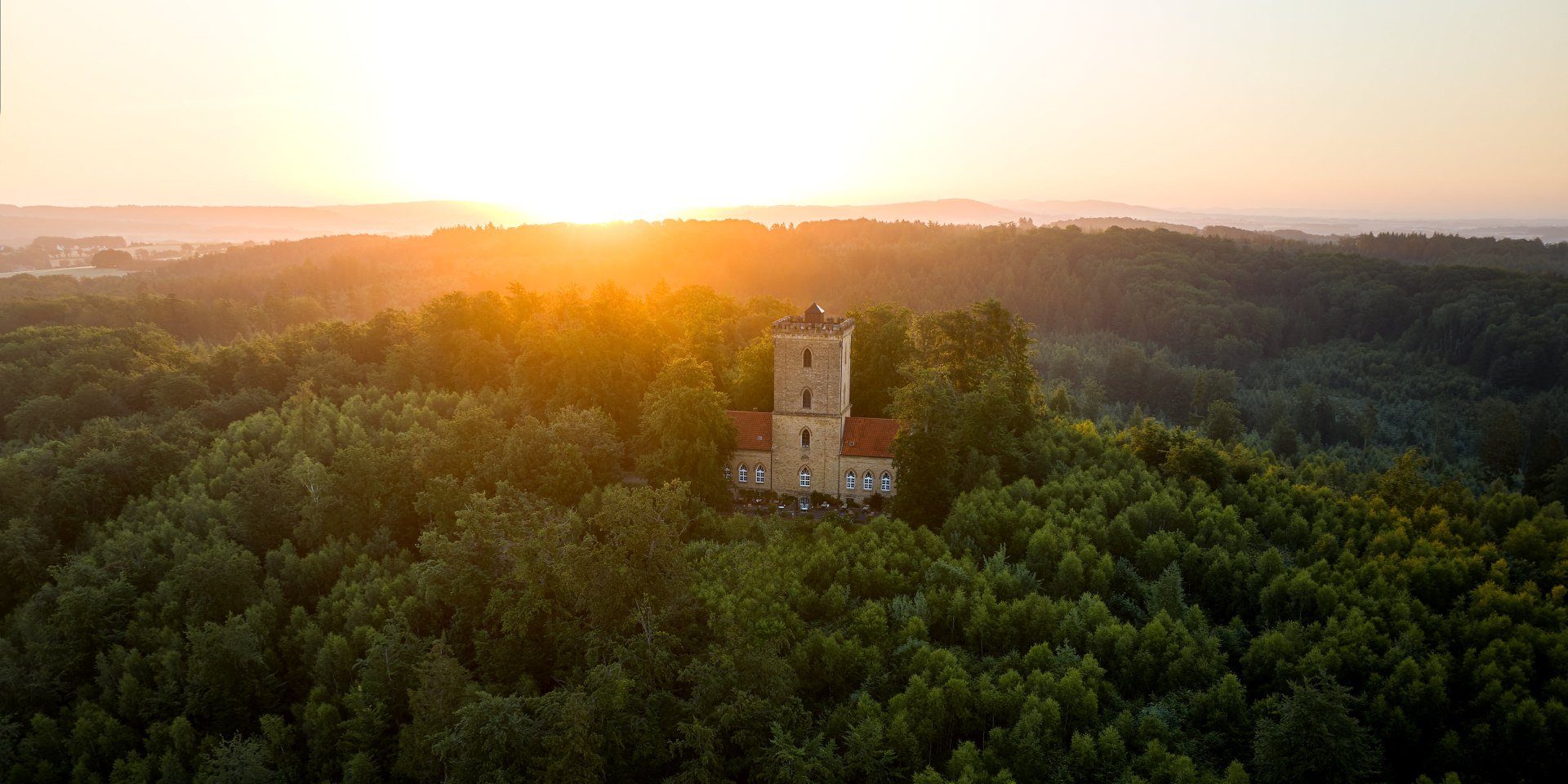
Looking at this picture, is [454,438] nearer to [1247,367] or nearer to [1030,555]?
[1030,555]

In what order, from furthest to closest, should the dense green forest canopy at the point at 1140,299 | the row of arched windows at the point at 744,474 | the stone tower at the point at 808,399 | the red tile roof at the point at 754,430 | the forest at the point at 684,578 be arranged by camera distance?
the dense green forest canopy at the point at 1140,299
the row of arched windows at the point at 744,474
the red tile roof at the point at 754,430
the stone tower at the point at 808,399
the forest at the point at 684,578

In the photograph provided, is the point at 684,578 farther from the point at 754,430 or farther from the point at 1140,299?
the point at 1140,299

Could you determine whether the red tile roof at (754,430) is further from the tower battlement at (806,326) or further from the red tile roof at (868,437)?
the tower battlement at (806,326)

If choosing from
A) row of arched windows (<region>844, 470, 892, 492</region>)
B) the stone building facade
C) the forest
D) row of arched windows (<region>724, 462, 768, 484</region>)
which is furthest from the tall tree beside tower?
row of arched windows (<region>844, 470, 892, 492</region>)

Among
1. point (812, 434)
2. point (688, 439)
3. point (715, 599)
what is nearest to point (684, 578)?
point (715, 599)

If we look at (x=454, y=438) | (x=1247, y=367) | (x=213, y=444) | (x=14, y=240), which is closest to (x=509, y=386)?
(x=454, y=438)

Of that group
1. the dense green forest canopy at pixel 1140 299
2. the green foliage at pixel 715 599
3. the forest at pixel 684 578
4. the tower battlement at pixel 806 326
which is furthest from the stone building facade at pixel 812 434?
the dense green forest canopy at pixel 1140 299
